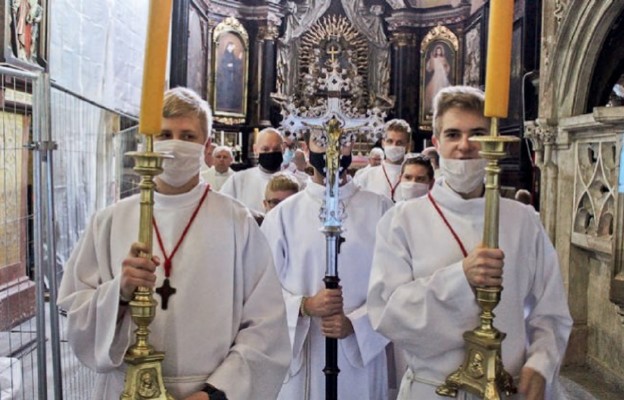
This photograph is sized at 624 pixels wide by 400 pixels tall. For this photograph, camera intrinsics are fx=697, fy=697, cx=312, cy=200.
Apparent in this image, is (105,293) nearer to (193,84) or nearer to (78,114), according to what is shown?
(78,114)

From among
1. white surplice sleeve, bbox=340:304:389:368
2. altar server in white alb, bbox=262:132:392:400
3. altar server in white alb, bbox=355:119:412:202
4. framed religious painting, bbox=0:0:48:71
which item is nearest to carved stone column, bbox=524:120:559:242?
altar server in white alb, bbox=355:119:412:202

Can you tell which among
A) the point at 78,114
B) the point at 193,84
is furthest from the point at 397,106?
the point at 78,114

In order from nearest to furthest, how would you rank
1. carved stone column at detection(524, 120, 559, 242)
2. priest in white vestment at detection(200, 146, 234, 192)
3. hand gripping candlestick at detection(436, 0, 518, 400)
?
hand gripping candlestick at detection(436, 0, 518, 400) < carved stone column at detection(524, 120, 559, 242) < priest in white vestment at detection(200, 146, 234, 192)

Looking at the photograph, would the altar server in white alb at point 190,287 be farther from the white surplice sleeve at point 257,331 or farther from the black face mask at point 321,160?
the black face mask at point 321,160

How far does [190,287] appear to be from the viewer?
205 cm

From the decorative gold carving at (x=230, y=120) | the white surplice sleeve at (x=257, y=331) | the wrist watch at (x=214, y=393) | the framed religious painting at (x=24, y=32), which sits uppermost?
the decorative gold carving at (x=230, y=120)

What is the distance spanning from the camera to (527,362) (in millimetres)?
2010

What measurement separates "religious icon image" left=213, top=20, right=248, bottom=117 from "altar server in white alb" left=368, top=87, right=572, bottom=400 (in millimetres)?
13812

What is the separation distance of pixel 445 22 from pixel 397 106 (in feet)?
7.69

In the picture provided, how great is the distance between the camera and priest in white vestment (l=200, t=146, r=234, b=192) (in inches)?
295

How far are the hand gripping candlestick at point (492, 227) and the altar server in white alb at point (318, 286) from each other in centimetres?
106

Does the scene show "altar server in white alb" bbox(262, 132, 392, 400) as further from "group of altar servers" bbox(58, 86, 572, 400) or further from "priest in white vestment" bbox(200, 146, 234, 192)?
"priest in white vestment" bbox(200, 146, 234, 192)

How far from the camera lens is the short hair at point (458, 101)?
7.18 feet

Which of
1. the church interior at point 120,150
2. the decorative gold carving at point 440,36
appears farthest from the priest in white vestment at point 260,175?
the decorative gold carving at point 440,36
